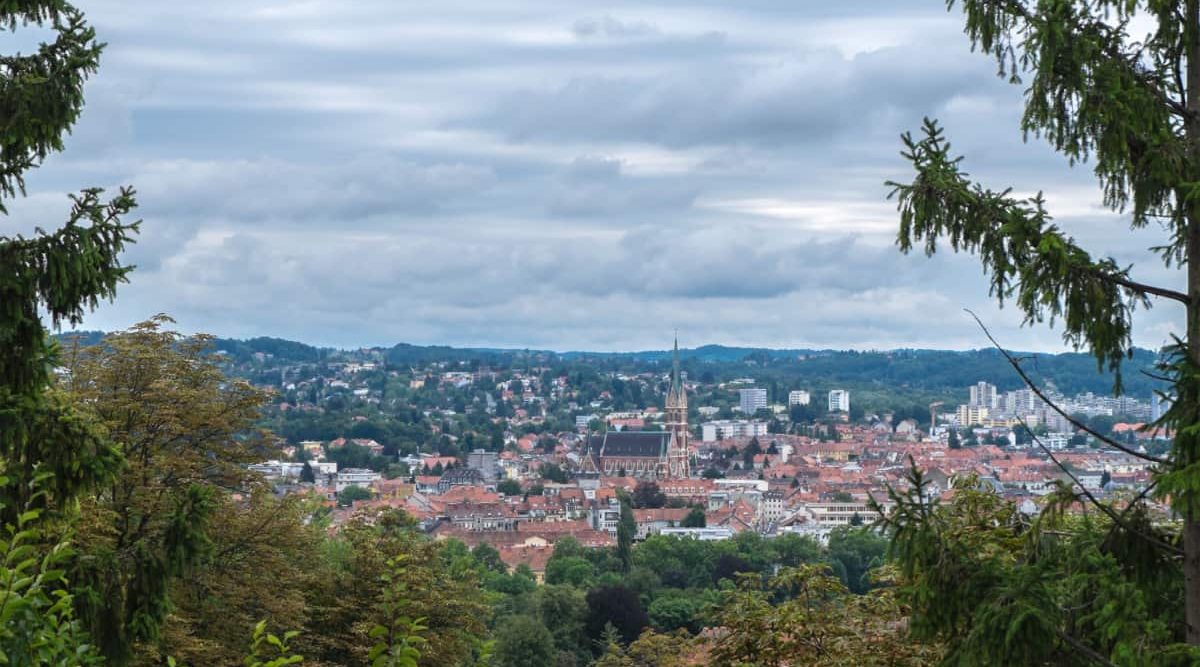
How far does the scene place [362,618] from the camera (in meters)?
15.9

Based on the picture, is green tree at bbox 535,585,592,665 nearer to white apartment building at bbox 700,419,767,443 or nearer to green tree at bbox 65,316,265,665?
green tree at bbox 65,316,265,665

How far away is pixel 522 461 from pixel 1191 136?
13671cm

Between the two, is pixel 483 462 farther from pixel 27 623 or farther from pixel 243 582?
pixel 27 623

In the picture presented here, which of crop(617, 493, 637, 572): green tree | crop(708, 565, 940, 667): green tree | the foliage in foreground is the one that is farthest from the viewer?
crop(617, 493, 637, 572): green tree

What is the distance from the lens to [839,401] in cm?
19388

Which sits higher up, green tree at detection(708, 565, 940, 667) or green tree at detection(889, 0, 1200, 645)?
green tree at detection(889, 0, 1200, 645)

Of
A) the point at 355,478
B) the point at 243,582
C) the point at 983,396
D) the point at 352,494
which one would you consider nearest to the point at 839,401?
the point at 983,396

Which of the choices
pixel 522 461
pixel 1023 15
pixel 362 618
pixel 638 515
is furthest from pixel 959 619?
pixel 522 461

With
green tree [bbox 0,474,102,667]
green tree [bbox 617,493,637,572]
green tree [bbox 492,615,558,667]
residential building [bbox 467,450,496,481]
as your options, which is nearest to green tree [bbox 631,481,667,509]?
residential building [bbox 467,450,496,481]

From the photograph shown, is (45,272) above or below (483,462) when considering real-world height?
above

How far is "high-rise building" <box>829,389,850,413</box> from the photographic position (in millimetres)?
190625

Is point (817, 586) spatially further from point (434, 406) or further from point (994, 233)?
point (434, 406)

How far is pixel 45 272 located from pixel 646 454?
129 meters

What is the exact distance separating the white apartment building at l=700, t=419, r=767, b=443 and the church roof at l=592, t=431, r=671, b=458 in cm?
3644
